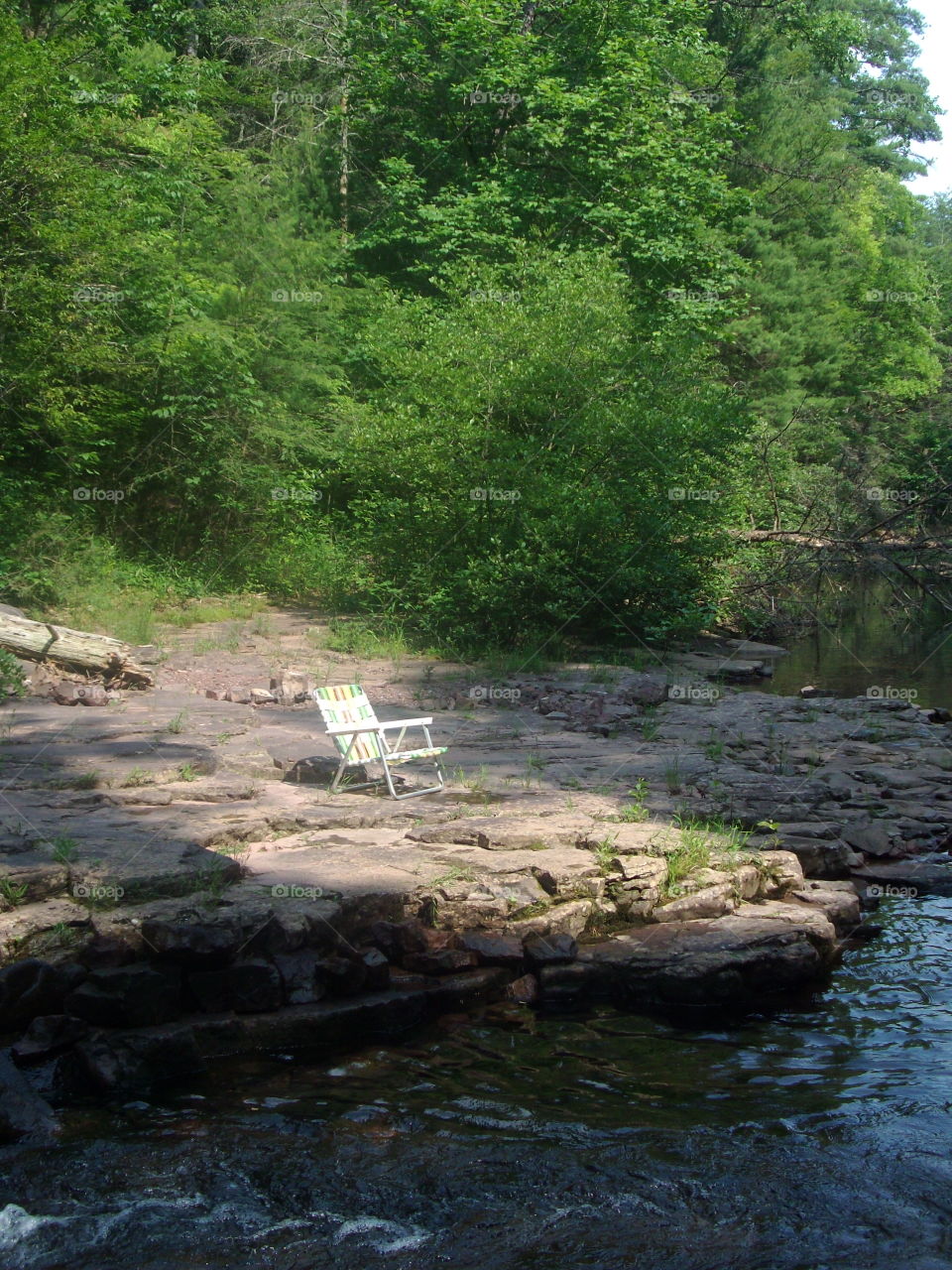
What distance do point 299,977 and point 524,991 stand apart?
1264 mm

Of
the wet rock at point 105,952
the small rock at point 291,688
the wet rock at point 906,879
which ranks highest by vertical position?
the small rock at point 291,688

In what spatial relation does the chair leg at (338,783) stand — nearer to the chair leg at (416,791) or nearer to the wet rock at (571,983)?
the chair leg at (416,791)

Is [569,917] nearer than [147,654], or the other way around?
[569,917]

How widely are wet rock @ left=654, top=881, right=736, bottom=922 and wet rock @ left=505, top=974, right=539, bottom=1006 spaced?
1.01 m

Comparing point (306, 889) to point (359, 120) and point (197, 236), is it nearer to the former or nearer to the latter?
point (197, 236)

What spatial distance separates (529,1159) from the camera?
4.82 meters

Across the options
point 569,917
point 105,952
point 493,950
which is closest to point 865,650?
point 569,917

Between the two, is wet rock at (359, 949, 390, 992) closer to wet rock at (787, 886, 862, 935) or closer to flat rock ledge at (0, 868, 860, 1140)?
flat rock ledge at (0, 868, 860, 1140)

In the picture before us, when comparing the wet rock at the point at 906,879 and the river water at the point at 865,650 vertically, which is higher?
the river water at the point at 865,650

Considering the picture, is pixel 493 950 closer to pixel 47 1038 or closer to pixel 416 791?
pixel 47 1038

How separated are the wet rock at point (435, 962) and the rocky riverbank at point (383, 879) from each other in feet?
0.04

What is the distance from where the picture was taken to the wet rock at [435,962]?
21.1ft

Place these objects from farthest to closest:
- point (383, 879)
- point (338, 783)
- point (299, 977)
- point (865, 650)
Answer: point (865, 650), point (338, 783), point (383, 879), point (299, 977)

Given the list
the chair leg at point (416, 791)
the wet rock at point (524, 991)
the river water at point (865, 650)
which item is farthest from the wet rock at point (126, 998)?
the river water at point (865, 650)
